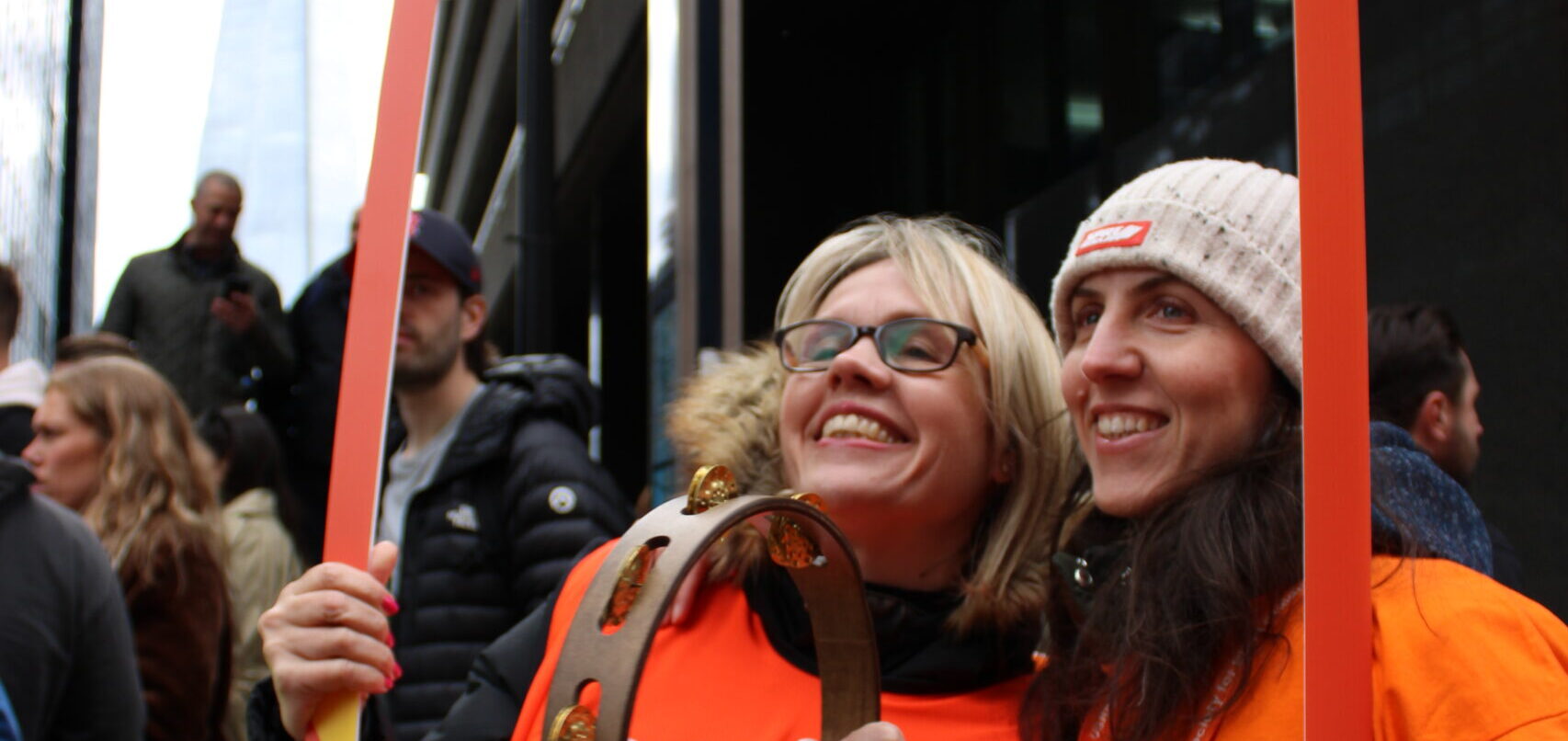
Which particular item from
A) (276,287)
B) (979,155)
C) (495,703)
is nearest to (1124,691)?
(495,703)

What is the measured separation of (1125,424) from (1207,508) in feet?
0.47

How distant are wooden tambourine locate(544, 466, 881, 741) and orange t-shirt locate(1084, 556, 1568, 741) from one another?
39 cm

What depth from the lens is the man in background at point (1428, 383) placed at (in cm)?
171

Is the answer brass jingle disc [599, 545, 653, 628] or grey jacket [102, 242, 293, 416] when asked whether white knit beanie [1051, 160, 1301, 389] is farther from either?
grey jacket [102, 242, 293, 416]

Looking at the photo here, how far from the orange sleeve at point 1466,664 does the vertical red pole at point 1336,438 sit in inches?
5.6

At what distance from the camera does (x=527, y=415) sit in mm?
2504

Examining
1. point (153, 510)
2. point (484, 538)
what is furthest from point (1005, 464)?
point (153, 510)

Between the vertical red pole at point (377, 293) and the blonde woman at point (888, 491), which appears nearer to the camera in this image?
the vertical red pole at point (377, 293)

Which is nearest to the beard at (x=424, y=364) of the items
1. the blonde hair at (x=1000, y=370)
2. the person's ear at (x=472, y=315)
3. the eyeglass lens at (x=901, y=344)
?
the person's ear at (x=472, y=315)

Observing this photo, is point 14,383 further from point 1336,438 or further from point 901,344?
point 1336,438

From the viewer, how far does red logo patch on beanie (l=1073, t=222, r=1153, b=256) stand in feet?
4.56

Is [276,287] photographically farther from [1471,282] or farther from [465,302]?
[1471,282]

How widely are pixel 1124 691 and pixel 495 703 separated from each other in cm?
76

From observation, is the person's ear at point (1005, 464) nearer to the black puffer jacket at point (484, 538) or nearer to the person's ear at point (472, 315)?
the black puffer jacket at point (484, 538)
